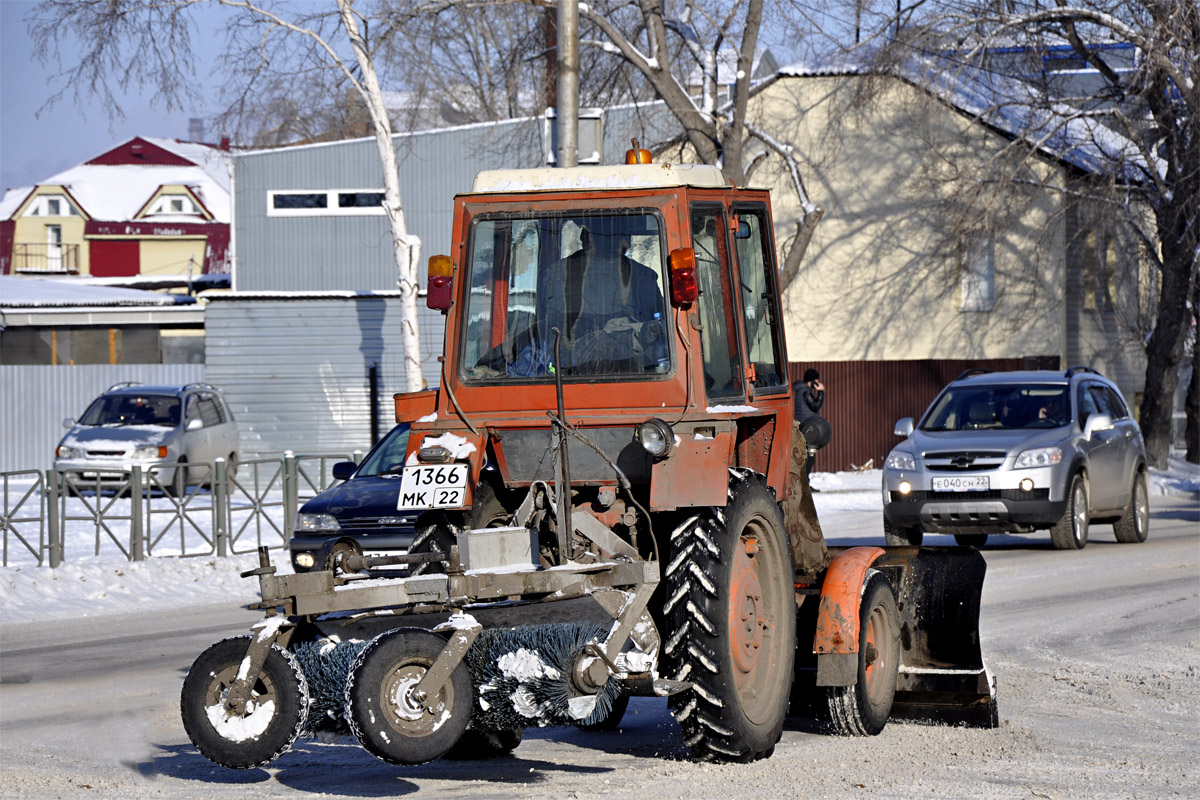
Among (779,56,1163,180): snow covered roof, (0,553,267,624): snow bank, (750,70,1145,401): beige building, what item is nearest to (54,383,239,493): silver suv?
(0,553,267,624): snow bank

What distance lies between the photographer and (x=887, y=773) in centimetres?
687

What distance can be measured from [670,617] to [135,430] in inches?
801

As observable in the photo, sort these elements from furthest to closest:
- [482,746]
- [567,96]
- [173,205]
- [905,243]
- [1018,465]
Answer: [173,205]
[905,243]
[1018,465]
[567,96]
[482,746]

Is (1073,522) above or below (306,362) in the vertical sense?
below

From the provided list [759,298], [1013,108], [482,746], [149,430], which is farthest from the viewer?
[1013,108]

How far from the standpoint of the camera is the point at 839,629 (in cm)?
737

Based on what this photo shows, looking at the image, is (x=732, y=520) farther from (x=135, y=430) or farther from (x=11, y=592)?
(x=135, y=430)

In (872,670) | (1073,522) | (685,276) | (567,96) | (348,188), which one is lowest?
(1073,522)

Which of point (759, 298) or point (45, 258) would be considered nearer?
point (759, 298)

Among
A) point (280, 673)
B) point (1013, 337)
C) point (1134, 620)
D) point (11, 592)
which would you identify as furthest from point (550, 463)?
point (1013, 337)

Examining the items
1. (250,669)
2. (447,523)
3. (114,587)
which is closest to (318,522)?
(114,587)

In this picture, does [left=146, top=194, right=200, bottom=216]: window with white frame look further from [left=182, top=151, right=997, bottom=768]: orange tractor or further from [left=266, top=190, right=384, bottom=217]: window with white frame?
[left=182, top=151, right=997, bottom=768]: orange tractor

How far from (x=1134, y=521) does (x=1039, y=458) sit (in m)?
2.49

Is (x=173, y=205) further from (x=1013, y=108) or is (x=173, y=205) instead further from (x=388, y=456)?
(x=388, y=456)
